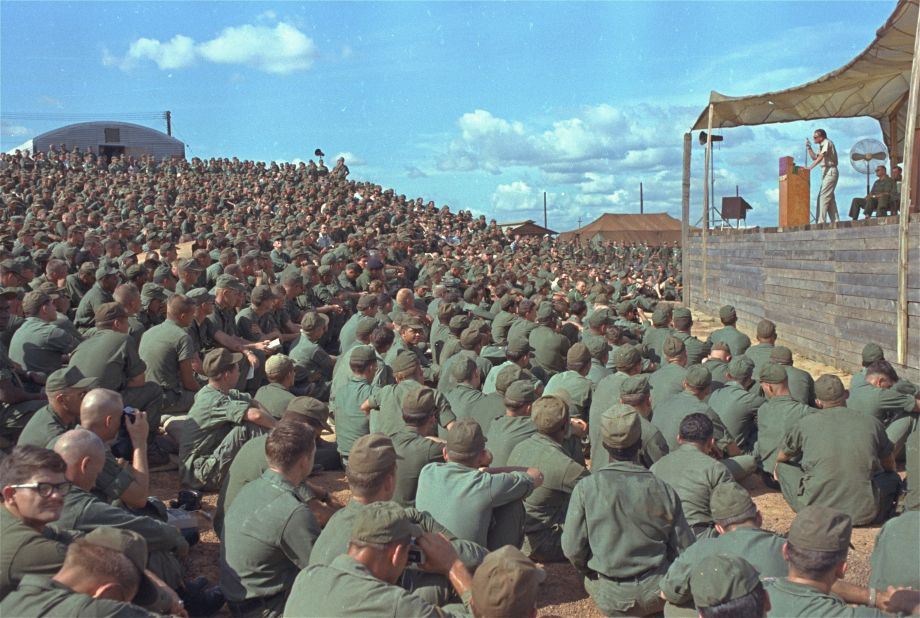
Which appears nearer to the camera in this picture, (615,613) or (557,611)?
(615,613)

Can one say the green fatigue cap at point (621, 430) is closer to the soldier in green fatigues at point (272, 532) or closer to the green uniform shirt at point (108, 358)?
the soldier in green fatigues at point (272, 532)

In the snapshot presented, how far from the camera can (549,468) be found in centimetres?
584

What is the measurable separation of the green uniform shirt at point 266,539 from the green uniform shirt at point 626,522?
1.63m

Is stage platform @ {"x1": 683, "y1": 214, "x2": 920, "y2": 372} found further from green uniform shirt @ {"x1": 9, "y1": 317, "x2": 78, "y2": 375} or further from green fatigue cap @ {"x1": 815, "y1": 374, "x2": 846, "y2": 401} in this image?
green uniform shirt @ {"x1": 9, "y1": 317, "x2": 78, "y2": 375}

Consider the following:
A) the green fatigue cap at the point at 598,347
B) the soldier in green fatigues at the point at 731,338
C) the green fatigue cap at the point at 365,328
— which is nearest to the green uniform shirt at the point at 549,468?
the green fatigue cap at the point at 365,328

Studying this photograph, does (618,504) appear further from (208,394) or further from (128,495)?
(208,394)

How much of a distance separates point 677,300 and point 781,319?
29.6ft

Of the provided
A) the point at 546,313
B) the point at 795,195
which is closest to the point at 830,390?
the point at 546,313

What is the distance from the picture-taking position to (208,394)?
22.0 feet

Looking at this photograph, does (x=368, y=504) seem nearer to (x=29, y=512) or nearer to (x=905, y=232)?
(x=29, y=512)

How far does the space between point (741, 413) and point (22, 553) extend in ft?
21.5

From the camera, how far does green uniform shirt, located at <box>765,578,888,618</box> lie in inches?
137

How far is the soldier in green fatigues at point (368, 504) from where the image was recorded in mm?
4109

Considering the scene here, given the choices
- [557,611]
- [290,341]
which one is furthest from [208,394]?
[290,341]
